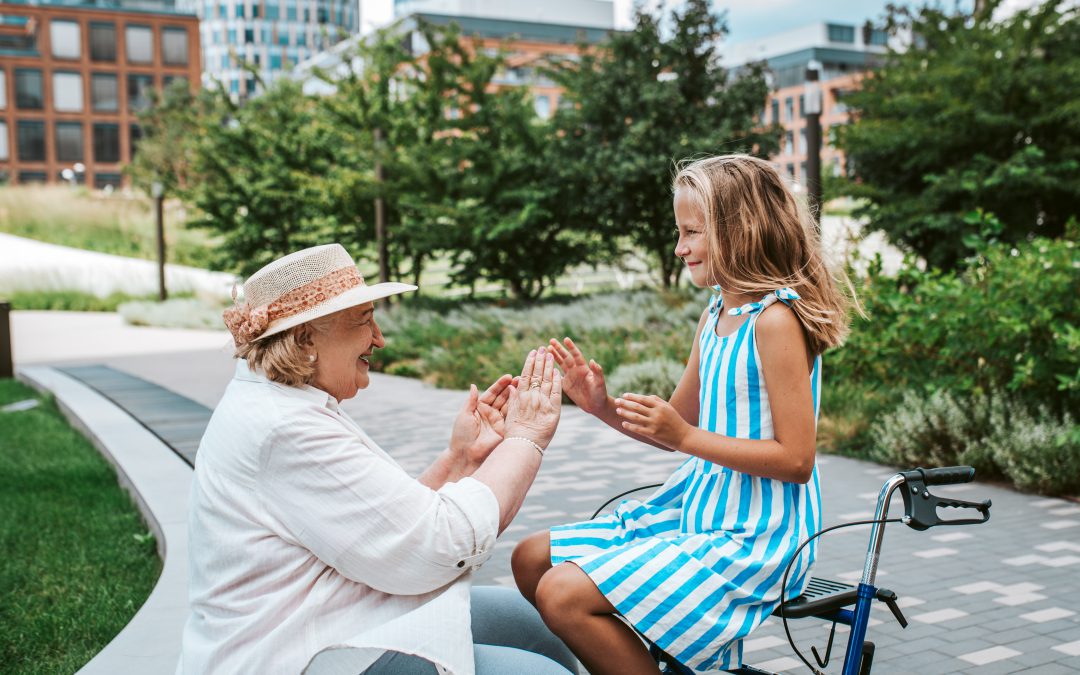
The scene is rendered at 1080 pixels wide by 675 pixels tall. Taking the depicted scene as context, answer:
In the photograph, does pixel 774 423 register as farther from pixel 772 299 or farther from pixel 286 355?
pixel 286 355

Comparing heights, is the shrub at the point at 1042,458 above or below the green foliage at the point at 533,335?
below

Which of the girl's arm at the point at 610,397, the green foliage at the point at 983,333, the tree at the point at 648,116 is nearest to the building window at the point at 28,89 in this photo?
the tree at the point at 648,116

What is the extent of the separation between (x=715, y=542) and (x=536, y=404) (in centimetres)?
51

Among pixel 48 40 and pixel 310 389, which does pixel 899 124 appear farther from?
pixel 48 40

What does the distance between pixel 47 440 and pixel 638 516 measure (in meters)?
7.26

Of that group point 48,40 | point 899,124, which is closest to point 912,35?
point 899,124

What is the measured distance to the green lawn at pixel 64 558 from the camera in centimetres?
406

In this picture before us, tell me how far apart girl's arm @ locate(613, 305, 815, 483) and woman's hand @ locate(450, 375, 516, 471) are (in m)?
0.34

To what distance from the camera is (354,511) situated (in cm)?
203

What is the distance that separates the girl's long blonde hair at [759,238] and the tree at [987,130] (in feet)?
35.5

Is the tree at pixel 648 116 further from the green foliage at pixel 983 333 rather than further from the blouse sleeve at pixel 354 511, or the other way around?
the blouse sleeve at pixel 354 511

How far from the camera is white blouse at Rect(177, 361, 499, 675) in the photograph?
2.04 m

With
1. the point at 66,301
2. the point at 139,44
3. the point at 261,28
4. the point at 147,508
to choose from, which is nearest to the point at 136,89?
the point at 139,44

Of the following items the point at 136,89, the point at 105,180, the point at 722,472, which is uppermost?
the point at 136,89
